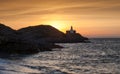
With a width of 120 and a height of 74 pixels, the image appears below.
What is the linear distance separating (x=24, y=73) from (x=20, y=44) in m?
46.5

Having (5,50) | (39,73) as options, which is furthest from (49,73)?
(5,50)

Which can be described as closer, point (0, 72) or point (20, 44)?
point (0, 72)

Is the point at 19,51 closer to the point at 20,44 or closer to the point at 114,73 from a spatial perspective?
the point at 20,44

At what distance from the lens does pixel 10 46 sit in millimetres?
75250

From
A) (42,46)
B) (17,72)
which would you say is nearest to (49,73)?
(17,72)

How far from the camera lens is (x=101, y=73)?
35562mm

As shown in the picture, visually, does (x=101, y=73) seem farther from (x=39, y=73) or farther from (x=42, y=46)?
(x=42, y=46)

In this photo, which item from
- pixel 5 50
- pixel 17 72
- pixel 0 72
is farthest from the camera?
pixel 5 50

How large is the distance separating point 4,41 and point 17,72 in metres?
43.8

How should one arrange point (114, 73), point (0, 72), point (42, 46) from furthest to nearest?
point (42, 46)
point (114, 73)
point (0, 72)

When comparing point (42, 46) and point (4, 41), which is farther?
point (42, 46)

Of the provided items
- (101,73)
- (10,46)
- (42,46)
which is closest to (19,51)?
(10,46)

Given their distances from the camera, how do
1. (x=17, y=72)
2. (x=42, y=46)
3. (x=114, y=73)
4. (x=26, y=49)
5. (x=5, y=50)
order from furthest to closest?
(x=42, y=46) < (x=26, y=49) < (x=5, y=50) < (x=114, y=73) < (x=17, y=72)

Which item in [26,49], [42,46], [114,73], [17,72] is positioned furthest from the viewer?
[42,46]
